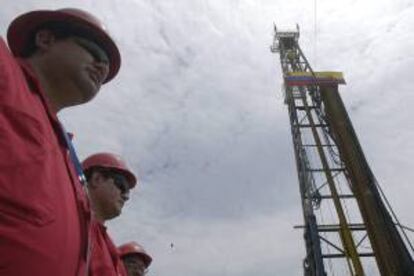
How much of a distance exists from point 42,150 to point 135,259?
4.02 meters

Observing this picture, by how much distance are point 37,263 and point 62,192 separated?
214 millimetres

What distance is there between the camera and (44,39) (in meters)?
1.46

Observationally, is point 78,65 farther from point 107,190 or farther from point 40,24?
point 107,190

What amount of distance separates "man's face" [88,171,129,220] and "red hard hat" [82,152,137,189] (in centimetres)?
4

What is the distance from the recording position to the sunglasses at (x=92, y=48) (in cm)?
149

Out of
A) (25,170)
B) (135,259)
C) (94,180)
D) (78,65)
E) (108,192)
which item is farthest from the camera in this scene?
(135,259)

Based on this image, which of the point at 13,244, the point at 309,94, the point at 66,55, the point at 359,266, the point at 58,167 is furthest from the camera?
the point at 309,94

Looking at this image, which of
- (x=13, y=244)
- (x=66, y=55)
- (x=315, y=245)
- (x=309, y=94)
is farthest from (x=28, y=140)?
(x=309, y=94)

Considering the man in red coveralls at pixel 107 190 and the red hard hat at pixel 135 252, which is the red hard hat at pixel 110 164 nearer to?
the man in red coveralls at pixel 107 190

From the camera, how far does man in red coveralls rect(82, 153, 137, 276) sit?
91.1 inches

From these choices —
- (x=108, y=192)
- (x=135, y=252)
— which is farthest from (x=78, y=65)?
(x=135, y=252)

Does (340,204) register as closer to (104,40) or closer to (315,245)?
(315,245)

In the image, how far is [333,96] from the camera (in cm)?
1382

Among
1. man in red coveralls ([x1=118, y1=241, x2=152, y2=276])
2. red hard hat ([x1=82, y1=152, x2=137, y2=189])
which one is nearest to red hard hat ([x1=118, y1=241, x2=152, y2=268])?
man in red coveralls ([x1=118, y1=241, x2=152, y2=276])
